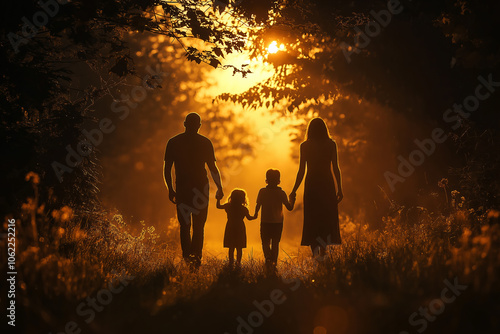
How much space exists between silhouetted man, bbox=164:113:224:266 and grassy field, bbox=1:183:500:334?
1.58 metres

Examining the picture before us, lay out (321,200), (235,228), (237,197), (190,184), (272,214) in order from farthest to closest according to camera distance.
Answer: (237,197) → (235,228) → (272,214) → (321,200) → (190,184)

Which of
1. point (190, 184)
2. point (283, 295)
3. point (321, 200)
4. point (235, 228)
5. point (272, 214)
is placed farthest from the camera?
point (235, 228)

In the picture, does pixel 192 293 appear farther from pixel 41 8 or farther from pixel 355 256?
pixel 41 8

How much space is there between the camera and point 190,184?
873 centimetres

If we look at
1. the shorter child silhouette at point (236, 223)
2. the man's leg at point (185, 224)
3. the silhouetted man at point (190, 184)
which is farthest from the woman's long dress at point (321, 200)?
the man's leg at point (185, 224)

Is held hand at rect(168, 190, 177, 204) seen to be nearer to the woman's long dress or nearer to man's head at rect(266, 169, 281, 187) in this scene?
man's head at rect(266, 169, 281, 187)

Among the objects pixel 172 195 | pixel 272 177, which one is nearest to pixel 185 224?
pixel 172 195

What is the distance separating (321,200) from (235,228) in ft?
Answer: 5.85

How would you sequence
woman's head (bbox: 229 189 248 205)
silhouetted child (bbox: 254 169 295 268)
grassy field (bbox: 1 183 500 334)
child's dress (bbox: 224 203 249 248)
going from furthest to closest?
woman's head (bbox: 229 189 248 205) < child's dress (bbox: 224 203 249 248) < silhouetted child (bbox: 254 169 295 268) < grassy field (bbox: 1 183 500 334)

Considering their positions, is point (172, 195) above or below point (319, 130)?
below

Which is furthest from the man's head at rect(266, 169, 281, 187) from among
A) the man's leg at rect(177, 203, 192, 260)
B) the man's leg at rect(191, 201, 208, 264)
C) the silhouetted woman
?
the man's leg at rect(177, 203, 192, 260)

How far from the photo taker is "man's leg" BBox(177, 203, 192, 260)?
8.70 meters

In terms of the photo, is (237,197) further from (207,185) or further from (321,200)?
(321,200)

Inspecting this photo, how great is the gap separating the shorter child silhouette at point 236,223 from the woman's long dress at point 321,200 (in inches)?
51.4
